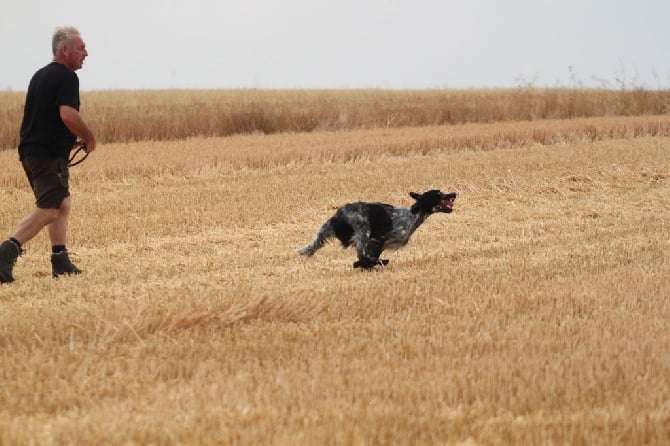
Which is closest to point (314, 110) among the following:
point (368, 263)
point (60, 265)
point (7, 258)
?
point (60, 265)

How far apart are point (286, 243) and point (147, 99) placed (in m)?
21.3

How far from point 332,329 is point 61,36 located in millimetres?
4183

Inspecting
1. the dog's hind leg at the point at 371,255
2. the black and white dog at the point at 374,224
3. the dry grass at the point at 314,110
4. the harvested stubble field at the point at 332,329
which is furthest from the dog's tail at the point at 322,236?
the dry grass at the point at 314,110

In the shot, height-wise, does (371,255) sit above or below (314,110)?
below

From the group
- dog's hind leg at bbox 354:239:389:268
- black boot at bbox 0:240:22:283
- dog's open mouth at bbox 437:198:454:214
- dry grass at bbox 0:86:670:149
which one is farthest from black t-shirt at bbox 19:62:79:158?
dry grass at bbox 0:86:670:149

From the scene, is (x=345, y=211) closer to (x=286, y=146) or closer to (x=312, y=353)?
(x=312, y=353)

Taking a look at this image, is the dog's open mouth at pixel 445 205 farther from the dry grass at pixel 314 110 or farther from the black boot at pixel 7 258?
the dry grass at pixel 314 110

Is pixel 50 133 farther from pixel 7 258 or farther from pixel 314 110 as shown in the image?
pixel 314 110

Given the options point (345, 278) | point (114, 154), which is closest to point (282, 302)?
point (345, 278)

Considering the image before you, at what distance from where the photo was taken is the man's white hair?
8.69 meters

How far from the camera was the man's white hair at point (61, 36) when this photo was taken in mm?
8688

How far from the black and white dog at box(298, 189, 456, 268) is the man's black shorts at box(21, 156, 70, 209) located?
7.95 feet

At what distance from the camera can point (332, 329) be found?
21.1 ft

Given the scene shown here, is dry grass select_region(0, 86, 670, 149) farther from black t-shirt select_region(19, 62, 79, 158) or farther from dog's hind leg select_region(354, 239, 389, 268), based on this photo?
dog's hind leg select_region(354, 239, 389, 268)
